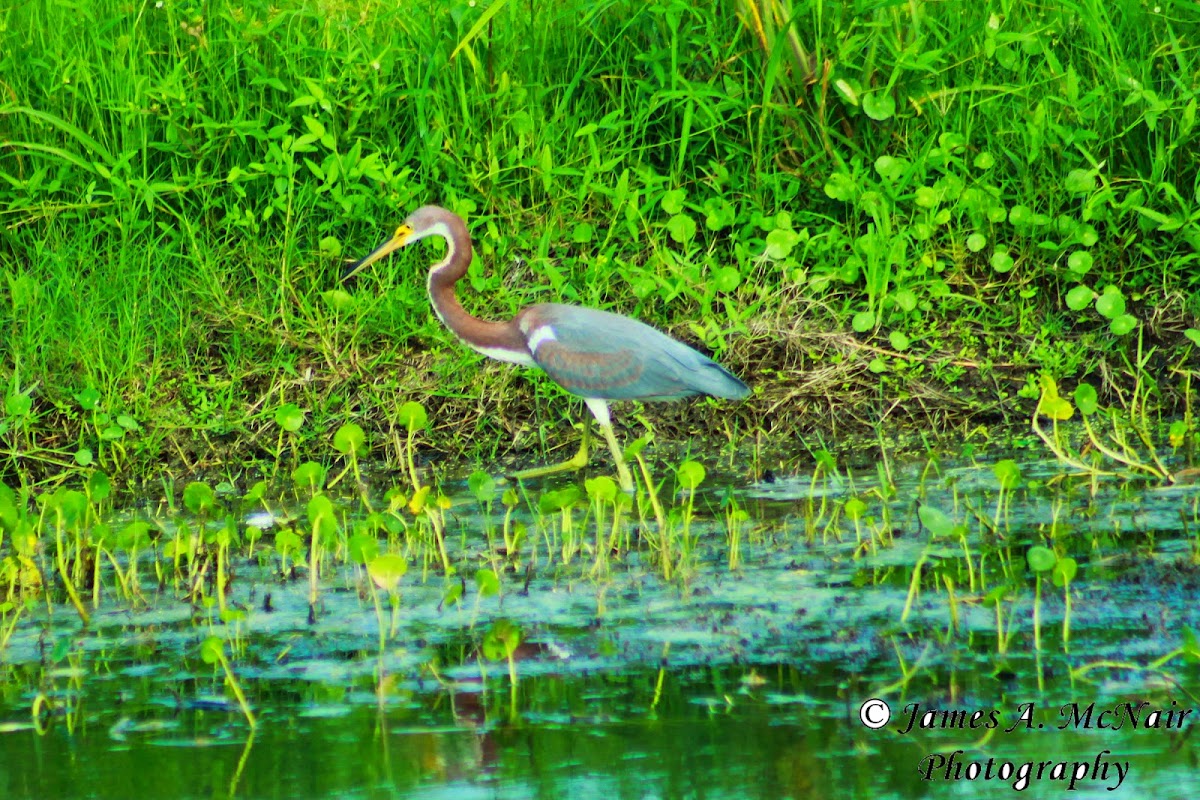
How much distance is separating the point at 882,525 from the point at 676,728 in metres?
1.59

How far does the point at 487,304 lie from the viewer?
624 centimetres

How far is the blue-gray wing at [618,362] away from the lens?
5238 mm

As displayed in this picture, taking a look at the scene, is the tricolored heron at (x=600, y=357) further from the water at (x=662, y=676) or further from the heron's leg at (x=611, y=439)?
the water at (x=662, y=676)

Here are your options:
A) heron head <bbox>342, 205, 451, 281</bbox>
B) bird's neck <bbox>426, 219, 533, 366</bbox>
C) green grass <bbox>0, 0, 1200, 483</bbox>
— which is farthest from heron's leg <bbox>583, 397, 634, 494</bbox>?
heron head <bbox>342, 205, 451, 281</bbox>

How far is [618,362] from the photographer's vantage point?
17.3 ft

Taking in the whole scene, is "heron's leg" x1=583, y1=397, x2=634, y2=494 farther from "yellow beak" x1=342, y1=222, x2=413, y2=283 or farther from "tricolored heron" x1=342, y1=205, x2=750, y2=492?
"yellow beak" x1=342, y1=222, x2=413, y2=283

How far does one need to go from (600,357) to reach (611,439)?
0.83 feet

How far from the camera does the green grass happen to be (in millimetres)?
5840
